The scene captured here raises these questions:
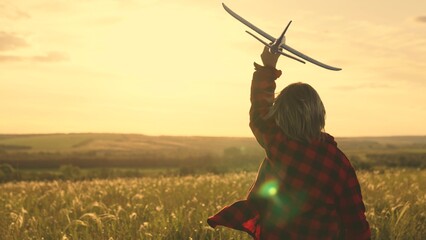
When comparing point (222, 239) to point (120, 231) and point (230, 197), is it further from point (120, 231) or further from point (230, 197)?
point (230, 197)

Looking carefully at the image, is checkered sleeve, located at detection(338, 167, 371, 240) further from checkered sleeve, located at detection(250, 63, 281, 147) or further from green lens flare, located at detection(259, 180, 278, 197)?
checkered sleeve, located at detection(250, 63, 281, 147)

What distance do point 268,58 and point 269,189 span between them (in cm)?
94

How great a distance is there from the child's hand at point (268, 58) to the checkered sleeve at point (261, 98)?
0.03 m

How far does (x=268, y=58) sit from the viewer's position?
388 cm

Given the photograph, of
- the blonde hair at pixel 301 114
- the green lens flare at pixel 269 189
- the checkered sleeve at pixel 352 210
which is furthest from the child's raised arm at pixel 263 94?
the checkered sleeve at pixel 352 210

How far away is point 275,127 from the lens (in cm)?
377

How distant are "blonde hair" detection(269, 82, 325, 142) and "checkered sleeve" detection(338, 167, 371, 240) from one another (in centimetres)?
40

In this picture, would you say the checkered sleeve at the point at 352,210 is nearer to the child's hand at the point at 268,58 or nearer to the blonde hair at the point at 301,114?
the blonde hair at the point at 301,114

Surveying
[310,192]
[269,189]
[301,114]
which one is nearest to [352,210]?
[310,192]

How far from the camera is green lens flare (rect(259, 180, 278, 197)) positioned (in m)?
3.80

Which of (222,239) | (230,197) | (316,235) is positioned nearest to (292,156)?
(316,235)

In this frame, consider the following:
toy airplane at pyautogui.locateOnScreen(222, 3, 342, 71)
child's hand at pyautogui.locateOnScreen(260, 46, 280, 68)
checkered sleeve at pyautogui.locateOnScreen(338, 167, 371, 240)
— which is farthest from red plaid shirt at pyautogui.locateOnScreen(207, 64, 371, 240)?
toy airplane at pyautogui.locateOnScreen(222, 3, 342, 71)

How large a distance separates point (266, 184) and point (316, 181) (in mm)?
367

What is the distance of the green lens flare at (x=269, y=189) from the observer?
3.80 meters
